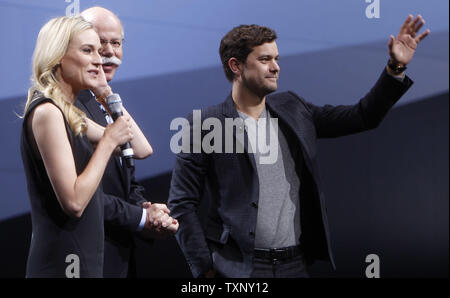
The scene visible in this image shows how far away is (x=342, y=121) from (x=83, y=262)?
1.26 meters

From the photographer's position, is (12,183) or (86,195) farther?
(12,183)

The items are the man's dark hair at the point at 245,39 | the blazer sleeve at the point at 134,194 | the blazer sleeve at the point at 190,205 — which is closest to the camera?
the blazer sleeve at the point at 134,194

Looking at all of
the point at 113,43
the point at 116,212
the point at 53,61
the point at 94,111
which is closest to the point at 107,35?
the point at 113,43

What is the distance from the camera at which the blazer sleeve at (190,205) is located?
8.16ft

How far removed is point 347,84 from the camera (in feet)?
11.4

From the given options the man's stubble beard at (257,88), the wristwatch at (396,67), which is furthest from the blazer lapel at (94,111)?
the wristwatch at (396,67)

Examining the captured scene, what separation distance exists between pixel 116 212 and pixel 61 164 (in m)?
0.42

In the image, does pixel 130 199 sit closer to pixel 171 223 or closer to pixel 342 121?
pixel 171 223

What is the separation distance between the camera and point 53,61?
2000mm

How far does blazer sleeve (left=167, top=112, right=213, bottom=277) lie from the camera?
97.9 inches

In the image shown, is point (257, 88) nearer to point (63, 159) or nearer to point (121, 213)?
point (121, 213)

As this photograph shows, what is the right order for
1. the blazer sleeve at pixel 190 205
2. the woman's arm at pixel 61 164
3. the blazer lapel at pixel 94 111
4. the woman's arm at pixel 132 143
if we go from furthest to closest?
the blazer sleeve at pixel 190 205 → the blazer lapel at pixel 94 111 → the woman's arm at pixel 132 143 → the woman's arm at pixel 61 164

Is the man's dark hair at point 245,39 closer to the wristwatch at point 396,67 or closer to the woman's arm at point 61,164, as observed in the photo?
the wristwatch at point 396,67

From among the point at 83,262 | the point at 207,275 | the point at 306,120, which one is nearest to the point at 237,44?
the point at 306,120
